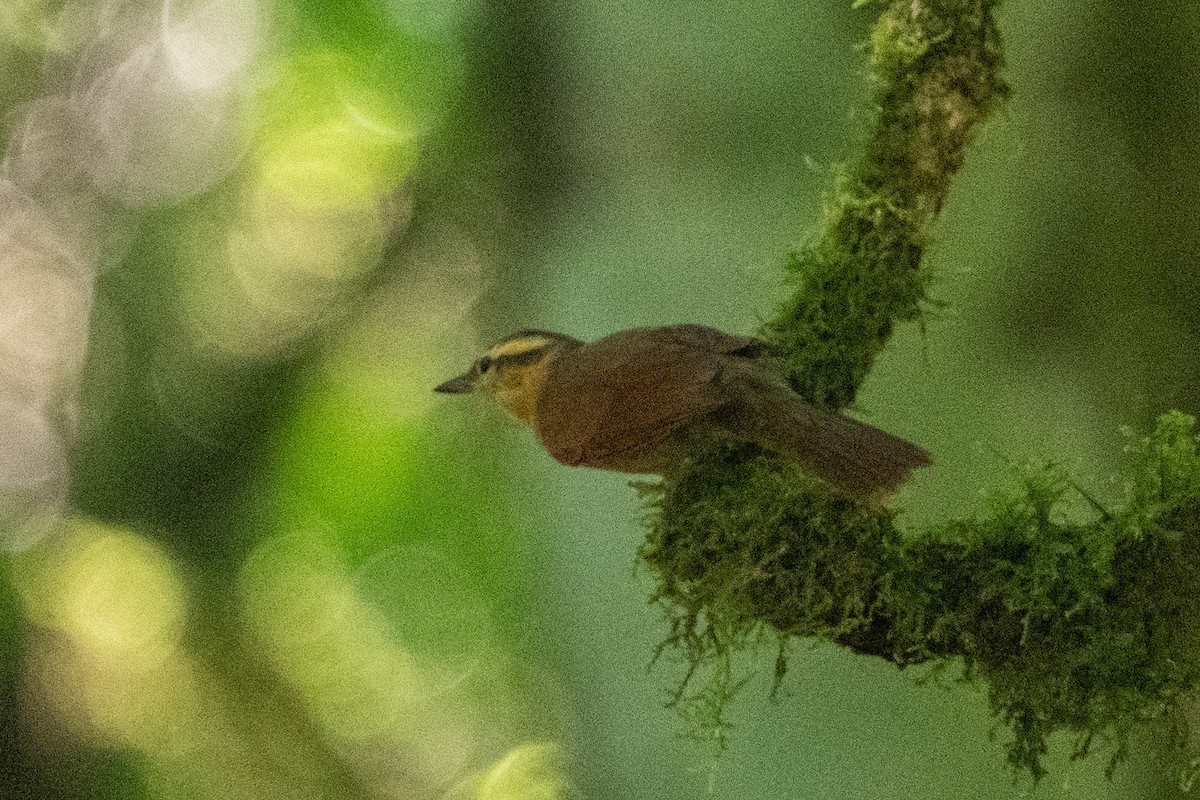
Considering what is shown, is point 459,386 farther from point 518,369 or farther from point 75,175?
point 75,175

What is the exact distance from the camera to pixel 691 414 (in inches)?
37.4

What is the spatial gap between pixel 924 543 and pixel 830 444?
0.12 metres

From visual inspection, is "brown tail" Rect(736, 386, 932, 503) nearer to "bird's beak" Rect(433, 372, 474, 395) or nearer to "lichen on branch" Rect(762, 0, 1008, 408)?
"lichen on branch" Rect(762, 0, 1008, 408)

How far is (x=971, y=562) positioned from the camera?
86cm

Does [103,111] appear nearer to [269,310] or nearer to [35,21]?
[35,21]

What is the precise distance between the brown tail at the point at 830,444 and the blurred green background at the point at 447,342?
1.75 feet

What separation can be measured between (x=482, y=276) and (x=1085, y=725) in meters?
1.29

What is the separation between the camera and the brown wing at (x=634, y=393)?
96cm

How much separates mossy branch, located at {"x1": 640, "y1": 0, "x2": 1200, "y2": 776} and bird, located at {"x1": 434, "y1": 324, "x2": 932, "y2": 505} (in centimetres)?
3

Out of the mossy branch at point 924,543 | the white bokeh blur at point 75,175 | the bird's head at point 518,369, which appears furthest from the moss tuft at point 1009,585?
the white bokeh blur at point 75,175

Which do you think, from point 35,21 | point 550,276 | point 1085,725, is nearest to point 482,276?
point 550,276

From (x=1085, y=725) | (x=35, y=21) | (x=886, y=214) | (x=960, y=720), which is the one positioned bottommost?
(x=1085, y=725)

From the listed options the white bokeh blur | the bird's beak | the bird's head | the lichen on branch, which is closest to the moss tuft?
the lichen on branch

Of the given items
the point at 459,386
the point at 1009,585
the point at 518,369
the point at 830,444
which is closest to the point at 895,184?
the point at 830,444
